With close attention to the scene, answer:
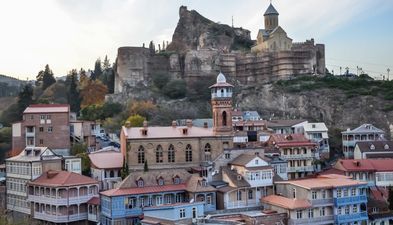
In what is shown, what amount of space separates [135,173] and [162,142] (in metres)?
6.45

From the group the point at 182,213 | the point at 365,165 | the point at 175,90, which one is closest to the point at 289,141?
the point at 365,165

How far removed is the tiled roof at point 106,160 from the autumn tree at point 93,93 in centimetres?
3572

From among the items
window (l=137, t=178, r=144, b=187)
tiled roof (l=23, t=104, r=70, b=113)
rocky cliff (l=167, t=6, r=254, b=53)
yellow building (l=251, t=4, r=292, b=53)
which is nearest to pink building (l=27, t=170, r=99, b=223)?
window (l=137, t=178, r=144, b=187)

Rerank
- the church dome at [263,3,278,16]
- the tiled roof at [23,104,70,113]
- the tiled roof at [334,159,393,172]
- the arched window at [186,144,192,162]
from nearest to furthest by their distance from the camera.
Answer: the arched window at [186,144,192,162] < the tiled roof at [334,159,393,172] < the tiled roof at [23,104,70,113] < the church dome at [263,3,278,16]

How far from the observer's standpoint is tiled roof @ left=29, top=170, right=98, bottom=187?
146 feet

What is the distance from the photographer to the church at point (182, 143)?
49.9 meters

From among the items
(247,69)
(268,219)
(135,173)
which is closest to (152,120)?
(247,69)

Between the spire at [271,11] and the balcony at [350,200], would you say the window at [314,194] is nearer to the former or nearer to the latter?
the balcony at [350,200]

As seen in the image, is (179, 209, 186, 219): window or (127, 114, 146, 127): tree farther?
(127, 114, 146, 127): tree

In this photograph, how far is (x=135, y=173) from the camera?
148 ft

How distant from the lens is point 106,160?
5025 centimetres

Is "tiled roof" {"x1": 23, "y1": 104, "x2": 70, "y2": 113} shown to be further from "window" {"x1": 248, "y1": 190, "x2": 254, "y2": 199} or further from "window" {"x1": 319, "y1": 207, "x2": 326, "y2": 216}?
"window" {"x1": 319, "y1": 207, "x2": 326, "y2": 216}

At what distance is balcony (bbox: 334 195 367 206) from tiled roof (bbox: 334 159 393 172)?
829cm

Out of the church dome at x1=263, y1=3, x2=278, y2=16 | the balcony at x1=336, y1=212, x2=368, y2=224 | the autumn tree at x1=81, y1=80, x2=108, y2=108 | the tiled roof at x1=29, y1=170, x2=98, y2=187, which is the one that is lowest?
the balcony at x1=336, y1=212, x2=368, y2=224
